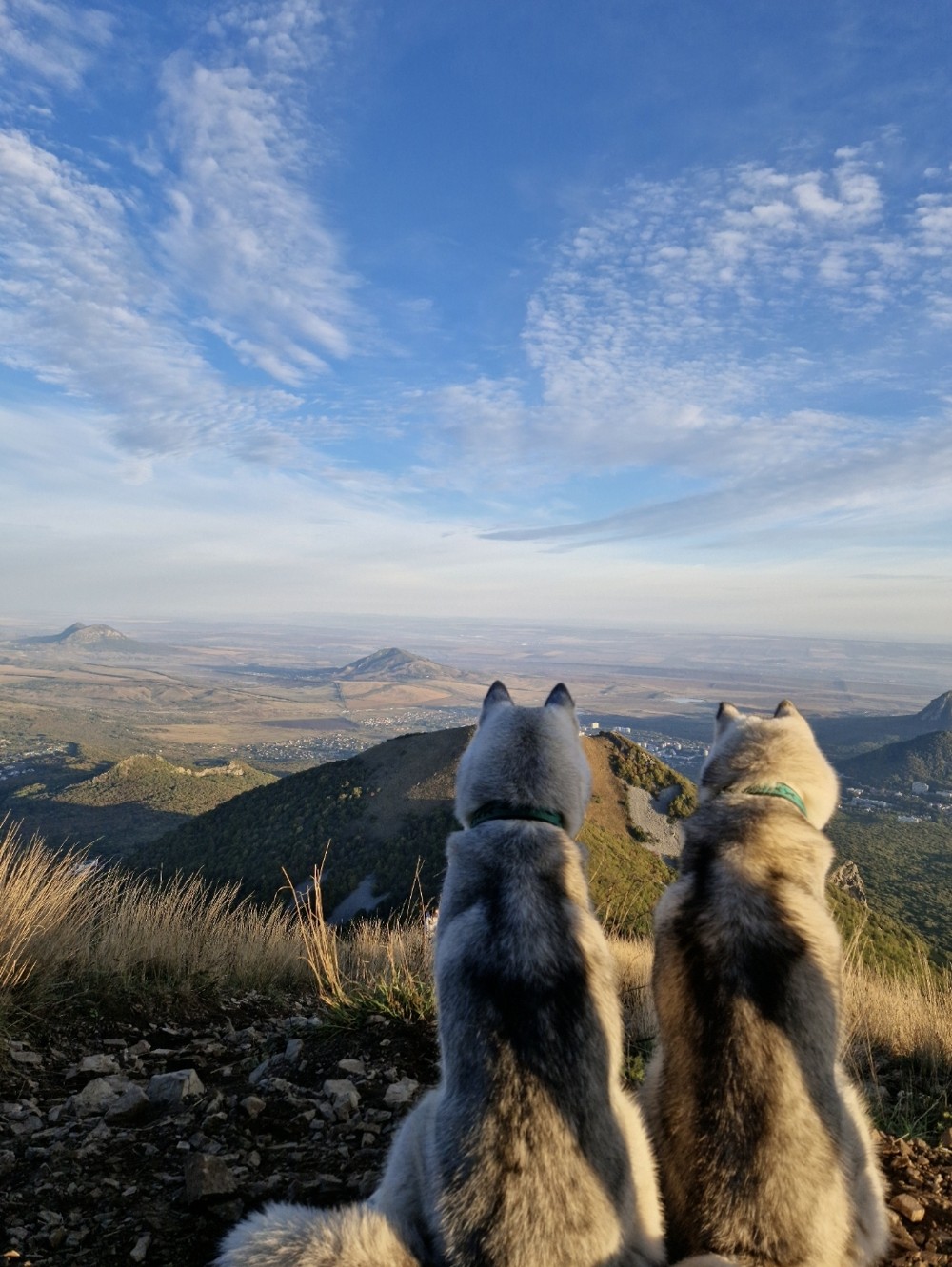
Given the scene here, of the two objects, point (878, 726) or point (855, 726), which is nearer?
point (878, 726)

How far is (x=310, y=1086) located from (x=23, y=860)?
13.1ft

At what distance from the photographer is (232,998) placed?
6469mm

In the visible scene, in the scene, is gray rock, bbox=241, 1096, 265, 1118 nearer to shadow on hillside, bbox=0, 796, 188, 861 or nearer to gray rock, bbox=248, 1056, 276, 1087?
gray rock, bbox=248, 1056, 276, 1087

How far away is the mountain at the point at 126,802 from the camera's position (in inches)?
1687

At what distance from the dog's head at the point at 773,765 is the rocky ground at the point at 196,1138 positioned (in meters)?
1.97

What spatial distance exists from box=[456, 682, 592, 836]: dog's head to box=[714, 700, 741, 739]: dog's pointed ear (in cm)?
126

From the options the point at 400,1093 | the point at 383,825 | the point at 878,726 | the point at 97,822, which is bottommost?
the point at 97,822

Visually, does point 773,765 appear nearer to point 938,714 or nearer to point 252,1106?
point 252,1106

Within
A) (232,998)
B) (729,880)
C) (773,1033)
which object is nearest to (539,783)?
(729,880)

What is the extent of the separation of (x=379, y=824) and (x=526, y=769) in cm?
2926

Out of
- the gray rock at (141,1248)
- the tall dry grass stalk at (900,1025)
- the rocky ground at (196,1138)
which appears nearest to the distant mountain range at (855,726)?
the tall dry grass stalk at (900,1025)

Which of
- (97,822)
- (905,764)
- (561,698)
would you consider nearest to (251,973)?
(561,698)

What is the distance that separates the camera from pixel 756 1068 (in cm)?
275

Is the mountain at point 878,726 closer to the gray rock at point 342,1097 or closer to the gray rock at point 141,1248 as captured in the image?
the gray rock at point 342,1097
